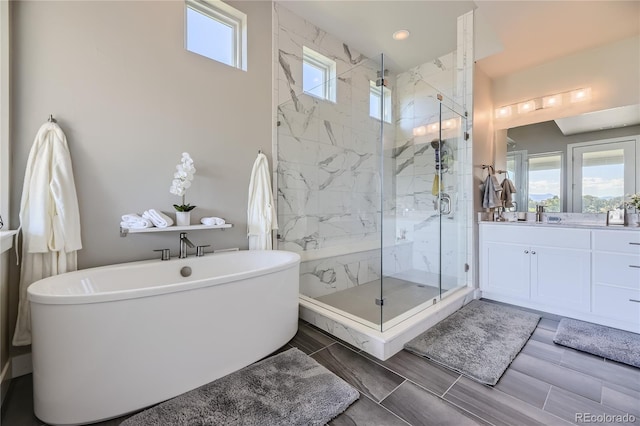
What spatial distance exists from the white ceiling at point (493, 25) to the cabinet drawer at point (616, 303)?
2.41 metres

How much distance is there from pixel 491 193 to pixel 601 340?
1.61 meters

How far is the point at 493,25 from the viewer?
278 centimetres

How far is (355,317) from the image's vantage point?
2242 millimetres

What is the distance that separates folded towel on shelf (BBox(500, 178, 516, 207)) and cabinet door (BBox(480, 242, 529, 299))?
600 millimetres

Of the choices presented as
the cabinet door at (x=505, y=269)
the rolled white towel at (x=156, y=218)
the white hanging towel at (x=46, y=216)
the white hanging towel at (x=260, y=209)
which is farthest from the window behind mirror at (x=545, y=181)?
the white hanging towel at (x=46, y=216)

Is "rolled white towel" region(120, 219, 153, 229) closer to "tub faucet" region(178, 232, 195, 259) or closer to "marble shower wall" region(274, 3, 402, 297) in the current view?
"tub faucet" region(178, 232, 195, 259)

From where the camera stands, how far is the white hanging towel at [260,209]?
8.93 ft

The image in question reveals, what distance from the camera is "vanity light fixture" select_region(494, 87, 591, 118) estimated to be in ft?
9.49

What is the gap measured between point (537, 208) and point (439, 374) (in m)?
2.47

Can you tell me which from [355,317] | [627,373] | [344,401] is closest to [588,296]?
[627,373]

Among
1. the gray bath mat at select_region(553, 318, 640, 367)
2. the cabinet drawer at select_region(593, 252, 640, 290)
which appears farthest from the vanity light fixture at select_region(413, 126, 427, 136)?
the gray bath mat at select_region(553, 318, 640, 367)

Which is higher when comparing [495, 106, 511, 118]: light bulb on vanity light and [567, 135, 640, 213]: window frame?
[495, 106, 511, 118]: light bulb on vanity light

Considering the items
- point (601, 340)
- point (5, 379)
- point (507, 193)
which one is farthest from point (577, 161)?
point (5, 379)

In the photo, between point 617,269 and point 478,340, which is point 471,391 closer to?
point 478,340
